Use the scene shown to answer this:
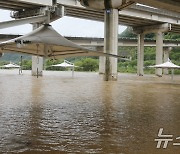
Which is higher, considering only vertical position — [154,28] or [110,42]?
[154,28]

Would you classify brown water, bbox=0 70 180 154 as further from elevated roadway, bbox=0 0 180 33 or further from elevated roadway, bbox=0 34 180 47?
elevated roadway, bbox=0 34 180 47

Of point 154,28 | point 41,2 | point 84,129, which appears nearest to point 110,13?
point 41,2

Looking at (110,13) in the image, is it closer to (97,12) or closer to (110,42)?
(110,42)

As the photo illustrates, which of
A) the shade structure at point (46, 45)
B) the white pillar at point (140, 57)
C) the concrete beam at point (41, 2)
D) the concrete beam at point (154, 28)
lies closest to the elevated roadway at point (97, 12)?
the concrete beam at point (41, 2)

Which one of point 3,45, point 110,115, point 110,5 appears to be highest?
point 110,5

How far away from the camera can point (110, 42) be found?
40.8m

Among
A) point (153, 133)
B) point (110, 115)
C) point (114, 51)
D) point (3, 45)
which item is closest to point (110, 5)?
point (114, 51)

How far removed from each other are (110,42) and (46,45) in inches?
1066

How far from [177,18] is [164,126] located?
60818 millimetres

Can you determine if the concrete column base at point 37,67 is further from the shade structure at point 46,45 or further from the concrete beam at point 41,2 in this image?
the shade structure at point 46,45

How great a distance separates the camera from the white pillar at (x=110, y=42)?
4047cm

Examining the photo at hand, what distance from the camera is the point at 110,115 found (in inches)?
418

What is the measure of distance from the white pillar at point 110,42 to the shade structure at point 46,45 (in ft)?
78.2

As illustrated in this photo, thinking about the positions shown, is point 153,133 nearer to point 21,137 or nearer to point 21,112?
point 21,137
